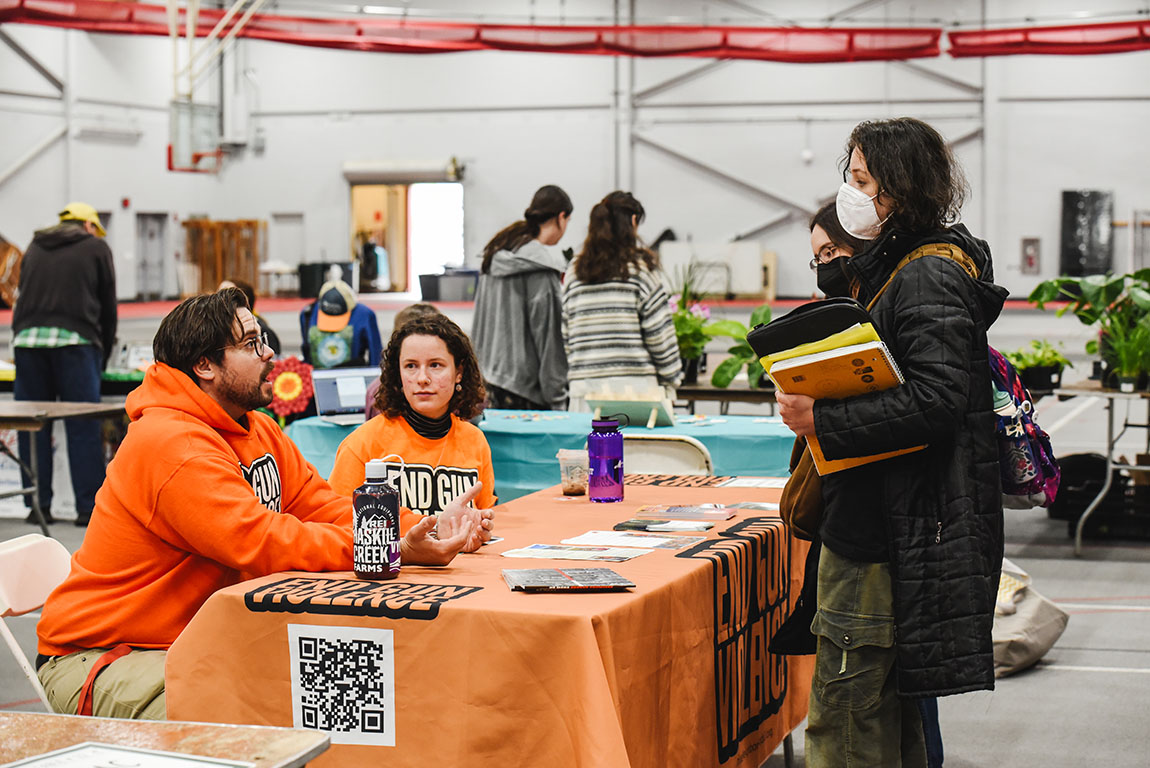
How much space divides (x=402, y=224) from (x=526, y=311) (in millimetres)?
12223

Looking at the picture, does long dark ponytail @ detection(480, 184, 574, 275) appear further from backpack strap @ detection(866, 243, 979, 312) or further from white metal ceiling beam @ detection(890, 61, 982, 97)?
white metal ceiling beam @ detection(890, 61, 982, 97)

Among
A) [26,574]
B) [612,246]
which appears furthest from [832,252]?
[612,246]

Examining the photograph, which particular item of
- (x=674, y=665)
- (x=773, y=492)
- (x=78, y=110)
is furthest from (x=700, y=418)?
(x=78, y=110)

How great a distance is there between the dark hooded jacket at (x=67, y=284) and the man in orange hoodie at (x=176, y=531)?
4.71 m

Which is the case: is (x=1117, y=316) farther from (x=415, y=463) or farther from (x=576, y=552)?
(x=576, y=552)

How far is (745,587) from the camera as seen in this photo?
106 inches

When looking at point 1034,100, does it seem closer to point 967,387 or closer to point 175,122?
point 175,122

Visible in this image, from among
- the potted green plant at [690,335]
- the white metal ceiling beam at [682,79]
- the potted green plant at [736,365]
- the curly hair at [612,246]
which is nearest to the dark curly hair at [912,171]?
the curly hair at [612,246]

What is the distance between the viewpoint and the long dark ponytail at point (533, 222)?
5371 millimetres

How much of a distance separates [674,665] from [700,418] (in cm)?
282

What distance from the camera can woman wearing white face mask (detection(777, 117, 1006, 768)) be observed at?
202 centimetres

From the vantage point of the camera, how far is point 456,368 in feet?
10.8

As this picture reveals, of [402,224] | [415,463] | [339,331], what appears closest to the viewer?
[415,463]

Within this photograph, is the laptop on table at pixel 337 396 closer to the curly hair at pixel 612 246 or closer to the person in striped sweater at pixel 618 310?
the person in striped sweater at pixel 618 310
